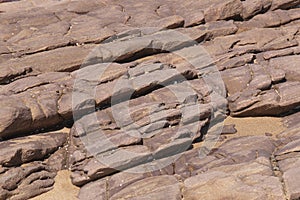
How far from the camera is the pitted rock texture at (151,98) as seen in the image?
1725 cm

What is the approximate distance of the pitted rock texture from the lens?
17.2 metres

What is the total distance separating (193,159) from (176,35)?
757 cm

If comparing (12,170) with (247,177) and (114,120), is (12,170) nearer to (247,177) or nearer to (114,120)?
(114,120)

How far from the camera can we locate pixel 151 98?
2033 centimetres

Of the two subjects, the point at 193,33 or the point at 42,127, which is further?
the point at 193,33

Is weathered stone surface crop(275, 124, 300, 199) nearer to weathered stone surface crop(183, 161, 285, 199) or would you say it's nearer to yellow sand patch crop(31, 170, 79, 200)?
weathered stone surface crop(183, 161, 285, 199)

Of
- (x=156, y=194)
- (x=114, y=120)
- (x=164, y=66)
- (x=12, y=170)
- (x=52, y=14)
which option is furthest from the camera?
(x=52, y=14)

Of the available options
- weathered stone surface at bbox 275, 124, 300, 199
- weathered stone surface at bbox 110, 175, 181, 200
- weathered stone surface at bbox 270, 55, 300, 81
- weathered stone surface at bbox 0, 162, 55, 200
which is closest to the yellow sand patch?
weathered stone surface at bbox 0, 162, 55, 200

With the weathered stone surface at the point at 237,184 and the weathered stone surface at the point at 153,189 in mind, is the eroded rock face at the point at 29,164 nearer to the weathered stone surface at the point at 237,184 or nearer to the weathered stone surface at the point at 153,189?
the weathered stone surface at the point at 153,189

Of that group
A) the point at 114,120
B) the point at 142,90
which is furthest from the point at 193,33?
the point at 114,120

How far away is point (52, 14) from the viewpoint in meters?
26.5

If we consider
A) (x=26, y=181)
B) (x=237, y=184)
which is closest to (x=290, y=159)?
(x=237, y=184)

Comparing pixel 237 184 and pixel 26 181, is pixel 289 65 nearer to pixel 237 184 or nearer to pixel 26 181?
pixel 237 184

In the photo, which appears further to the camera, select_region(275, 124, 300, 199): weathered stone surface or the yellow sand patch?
the yellow sand patch
